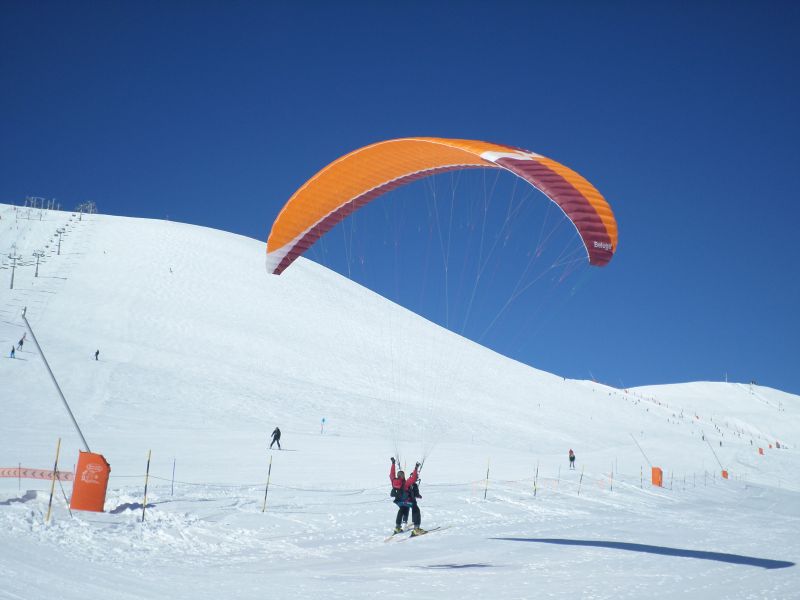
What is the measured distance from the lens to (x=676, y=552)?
9359mm

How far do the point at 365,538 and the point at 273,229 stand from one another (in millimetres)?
6048

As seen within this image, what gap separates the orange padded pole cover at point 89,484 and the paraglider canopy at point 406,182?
5.05 m

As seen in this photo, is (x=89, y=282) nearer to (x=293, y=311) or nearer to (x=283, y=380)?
(x=293, y=311)

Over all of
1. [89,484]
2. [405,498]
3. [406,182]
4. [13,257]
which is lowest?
[89,484]

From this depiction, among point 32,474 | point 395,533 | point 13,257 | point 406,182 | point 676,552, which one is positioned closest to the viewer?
point 676,552

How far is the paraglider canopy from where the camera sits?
32.4 feet

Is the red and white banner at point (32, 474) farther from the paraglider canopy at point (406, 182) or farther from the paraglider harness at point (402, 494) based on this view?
the paraglider harness at point (402, 494)

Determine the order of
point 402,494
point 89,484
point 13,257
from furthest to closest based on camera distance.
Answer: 1. point 13,257
2. point 402,494
3. point 89,484

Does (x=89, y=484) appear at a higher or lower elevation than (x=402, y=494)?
lower

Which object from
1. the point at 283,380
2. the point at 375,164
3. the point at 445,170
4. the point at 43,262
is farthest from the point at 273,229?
the point at 43,262

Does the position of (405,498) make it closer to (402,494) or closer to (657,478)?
(402,494)

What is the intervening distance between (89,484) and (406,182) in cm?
743

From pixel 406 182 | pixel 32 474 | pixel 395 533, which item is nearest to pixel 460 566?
pixel 395 533

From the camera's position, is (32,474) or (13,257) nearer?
(32,474)
